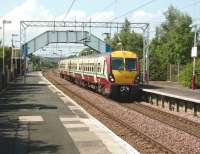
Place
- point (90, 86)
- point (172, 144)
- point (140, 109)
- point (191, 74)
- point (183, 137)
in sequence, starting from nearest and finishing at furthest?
point (172, 144) < point (183, 137) < point (140, 109) < point (90, 86) < point (191, 74)

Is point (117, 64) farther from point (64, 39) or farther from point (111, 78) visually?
point (64, 39)

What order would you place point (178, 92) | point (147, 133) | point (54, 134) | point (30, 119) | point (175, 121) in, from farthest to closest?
point (178, 92) < point (175, 121) < point (30, 119) < point (147, 133) < point (54, 134)

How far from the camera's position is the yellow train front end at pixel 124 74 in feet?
107

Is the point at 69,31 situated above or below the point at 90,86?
above

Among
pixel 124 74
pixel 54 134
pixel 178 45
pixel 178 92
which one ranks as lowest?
pixel 54 134

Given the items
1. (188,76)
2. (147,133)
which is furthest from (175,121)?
(188,76)

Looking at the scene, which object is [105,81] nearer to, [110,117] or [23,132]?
[110,117]

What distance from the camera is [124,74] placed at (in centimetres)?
3269

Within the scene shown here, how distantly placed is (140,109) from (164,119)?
4963 millimetres

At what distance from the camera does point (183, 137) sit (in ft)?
56.0

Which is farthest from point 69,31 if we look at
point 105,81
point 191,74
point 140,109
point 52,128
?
point 52,128

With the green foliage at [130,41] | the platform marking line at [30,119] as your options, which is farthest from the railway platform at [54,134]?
the green foliage at [130,41]

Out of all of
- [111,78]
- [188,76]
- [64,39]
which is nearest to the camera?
[111,78]

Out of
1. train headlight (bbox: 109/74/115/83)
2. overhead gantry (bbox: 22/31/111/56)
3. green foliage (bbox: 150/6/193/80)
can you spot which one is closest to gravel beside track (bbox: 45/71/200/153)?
train headlight (bbox: 109/74/115/83)
